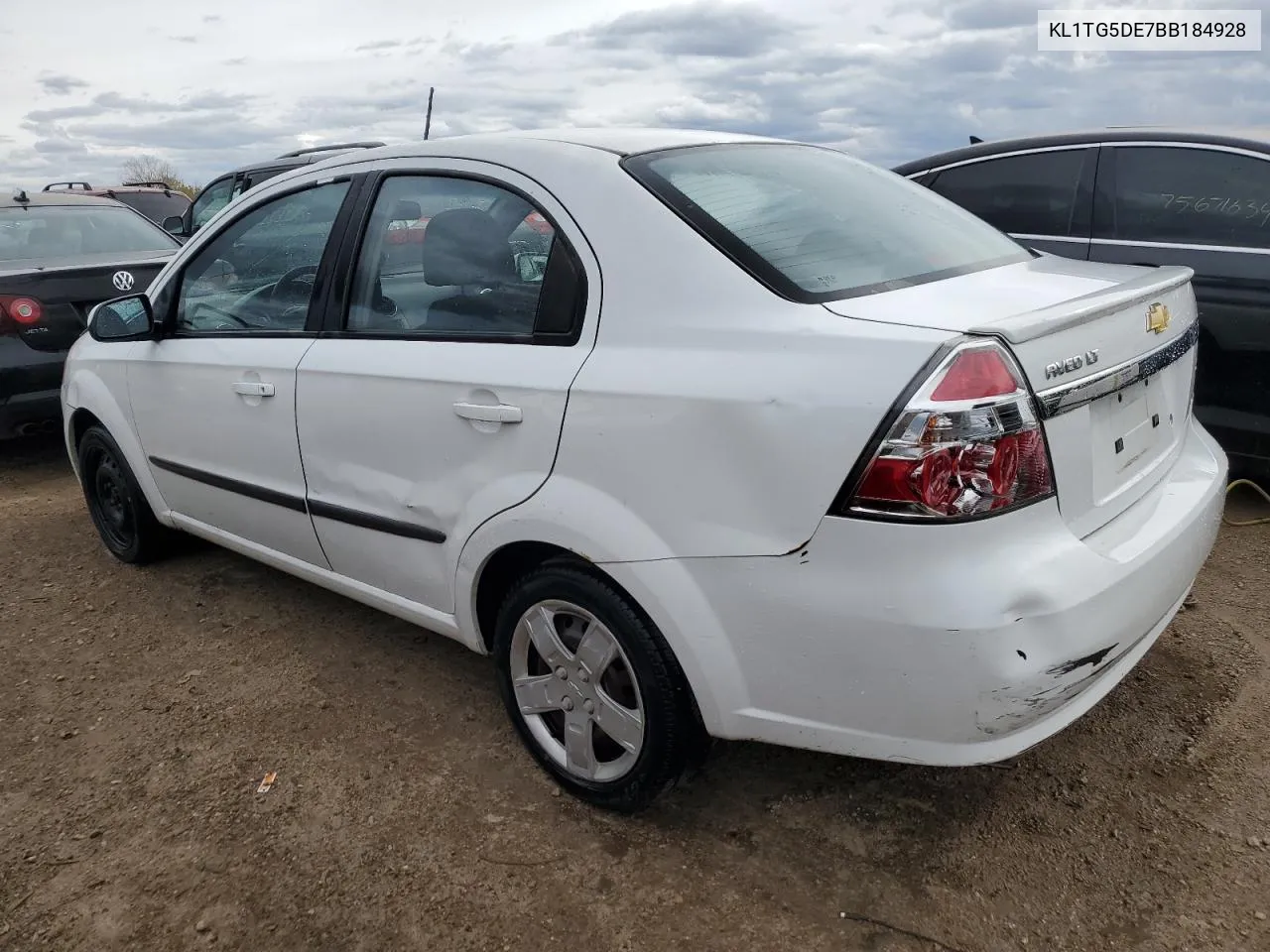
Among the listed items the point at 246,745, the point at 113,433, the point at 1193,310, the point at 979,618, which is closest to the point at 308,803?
the point at 246,745

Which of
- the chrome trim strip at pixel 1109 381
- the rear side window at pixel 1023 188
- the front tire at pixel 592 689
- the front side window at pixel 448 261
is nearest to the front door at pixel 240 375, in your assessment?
the front side window at pixel 448 261

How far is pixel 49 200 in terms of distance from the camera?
6.63 m

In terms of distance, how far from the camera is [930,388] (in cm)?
180

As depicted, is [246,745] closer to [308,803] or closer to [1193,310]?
[308,803]

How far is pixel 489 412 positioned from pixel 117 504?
8.52 feet

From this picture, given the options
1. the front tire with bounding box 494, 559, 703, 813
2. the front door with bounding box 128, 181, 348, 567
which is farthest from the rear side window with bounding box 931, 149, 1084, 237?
the front tire with bounding box 494, 559, 703, 813

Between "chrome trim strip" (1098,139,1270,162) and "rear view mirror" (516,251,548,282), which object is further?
"chrome trim strip" (1098,139,1270,162)

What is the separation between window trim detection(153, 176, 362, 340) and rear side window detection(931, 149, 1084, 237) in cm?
294

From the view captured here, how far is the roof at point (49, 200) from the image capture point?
21.2 feet

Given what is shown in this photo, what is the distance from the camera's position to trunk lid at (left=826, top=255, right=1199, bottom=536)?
1920mm

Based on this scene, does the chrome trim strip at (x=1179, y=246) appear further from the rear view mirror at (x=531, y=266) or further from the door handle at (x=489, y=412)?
the door handle at (x=489, y=412)

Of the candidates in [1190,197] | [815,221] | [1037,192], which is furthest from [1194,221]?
[815,221]

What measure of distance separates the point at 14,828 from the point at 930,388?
2.45 metres

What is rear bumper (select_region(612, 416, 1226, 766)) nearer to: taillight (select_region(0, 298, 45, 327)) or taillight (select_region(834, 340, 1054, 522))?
taillight (select_region(834, 340, 1054, 522))
